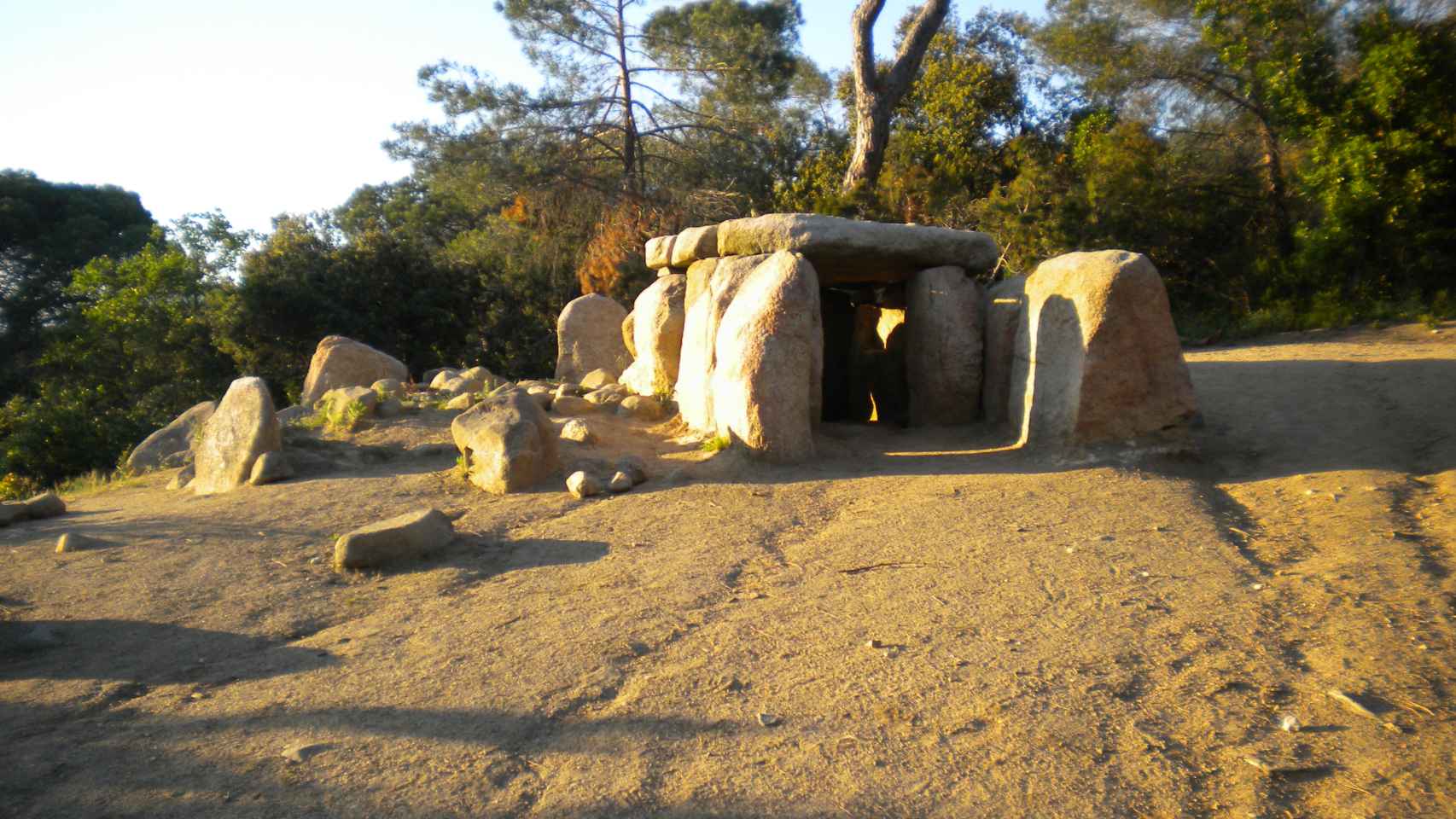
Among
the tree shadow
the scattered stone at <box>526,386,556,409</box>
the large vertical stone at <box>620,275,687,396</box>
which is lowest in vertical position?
the tree shadow

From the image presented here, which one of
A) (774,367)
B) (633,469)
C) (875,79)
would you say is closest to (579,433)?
(633,469)

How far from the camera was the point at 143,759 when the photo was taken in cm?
350

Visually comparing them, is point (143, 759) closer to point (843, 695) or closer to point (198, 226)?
point (843, 695)

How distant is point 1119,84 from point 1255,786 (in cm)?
1592

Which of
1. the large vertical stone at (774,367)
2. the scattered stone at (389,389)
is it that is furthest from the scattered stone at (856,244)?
the scattered stone at (389,389)

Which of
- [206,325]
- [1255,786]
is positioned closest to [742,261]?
[1255,786]

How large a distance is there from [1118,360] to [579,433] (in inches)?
158

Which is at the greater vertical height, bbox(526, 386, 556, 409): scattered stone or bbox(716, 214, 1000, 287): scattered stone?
bbox(716, 214, 1000, 287): scattered stone

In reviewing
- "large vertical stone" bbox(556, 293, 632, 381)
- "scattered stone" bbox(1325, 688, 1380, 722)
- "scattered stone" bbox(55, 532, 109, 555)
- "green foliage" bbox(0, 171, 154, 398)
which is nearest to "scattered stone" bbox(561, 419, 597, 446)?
"scattered stone" bbox(55, 532, 109, 555)

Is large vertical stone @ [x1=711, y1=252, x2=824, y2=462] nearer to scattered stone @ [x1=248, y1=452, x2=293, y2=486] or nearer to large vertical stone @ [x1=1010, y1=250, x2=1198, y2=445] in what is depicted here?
large vertical stone @ [x1=1010, y1=250, x2=1198, y2=445]

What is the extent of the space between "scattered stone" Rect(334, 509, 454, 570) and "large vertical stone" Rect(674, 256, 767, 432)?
107 inches

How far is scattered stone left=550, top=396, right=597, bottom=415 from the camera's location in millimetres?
9156

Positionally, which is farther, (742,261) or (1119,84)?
(1119,84)

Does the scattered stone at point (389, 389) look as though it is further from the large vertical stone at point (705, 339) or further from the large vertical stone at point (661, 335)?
the large vertical stone at point (705, 339)
